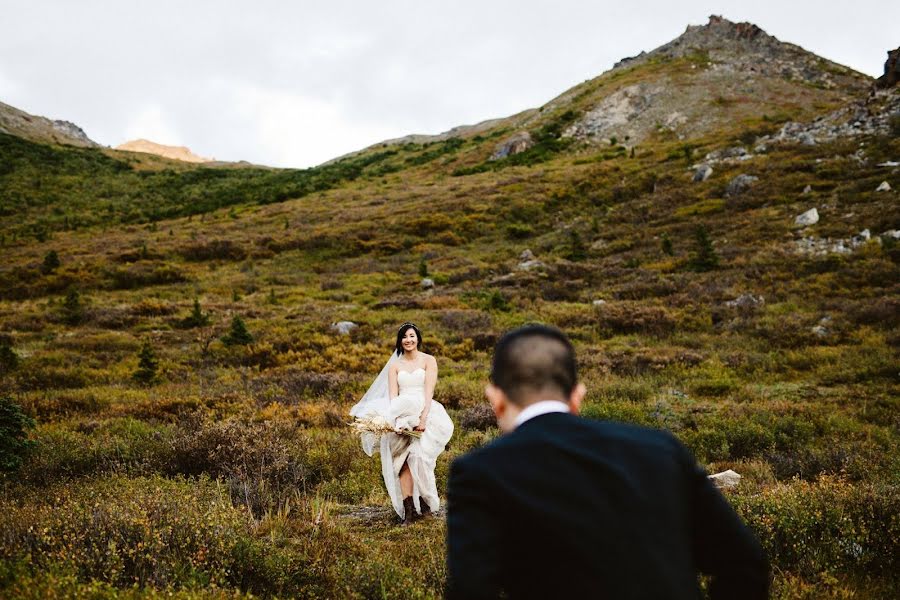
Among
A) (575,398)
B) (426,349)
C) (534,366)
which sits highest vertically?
(534,366)

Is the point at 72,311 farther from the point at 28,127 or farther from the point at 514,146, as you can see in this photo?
the point at 28,127

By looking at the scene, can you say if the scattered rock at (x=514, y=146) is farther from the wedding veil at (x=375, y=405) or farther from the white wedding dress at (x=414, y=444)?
the white wedding dress at (x=414, y=444)

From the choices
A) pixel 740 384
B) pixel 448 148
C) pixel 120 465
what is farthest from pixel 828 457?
pixel 448 148

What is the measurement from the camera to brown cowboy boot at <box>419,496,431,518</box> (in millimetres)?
6223

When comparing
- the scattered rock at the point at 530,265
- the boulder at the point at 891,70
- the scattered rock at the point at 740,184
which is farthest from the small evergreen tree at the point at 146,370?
the boulder at the point at 891,70

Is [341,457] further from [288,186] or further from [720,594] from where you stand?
[288,186]

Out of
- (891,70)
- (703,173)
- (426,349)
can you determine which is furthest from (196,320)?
(891,70)

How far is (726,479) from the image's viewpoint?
249 inches

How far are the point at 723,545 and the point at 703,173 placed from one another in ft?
109

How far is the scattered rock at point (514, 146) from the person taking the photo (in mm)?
55688

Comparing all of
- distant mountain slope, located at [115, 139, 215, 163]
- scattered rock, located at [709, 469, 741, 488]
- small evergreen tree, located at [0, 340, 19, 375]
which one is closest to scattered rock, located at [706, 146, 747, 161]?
scattered rock, located at [709, 469, 741, 488]

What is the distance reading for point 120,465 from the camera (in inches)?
273

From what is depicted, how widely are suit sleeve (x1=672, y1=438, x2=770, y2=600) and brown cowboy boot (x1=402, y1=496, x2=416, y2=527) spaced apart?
4627 millimetres

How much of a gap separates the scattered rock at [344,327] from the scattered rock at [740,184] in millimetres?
20420
